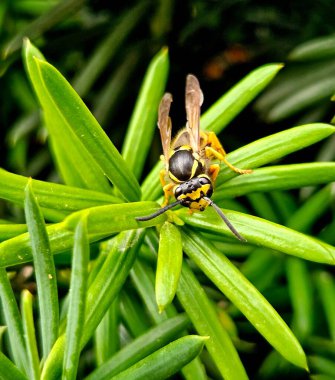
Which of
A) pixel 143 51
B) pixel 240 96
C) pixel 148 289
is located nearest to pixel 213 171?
pixel 240 96

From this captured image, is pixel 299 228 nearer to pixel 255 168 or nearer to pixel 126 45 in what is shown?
pixel 255 168

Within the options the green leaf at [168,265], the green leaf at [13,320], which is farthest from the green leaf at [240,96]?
the green leaf at [13,320]

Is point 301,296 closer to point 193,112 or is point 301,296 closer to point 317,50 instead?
point 193,112

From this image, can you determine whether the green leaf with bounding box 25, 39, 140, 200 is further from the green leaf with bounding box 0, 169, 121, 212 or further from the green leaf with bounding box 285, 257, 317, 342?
the green leaf with bounding box 285, 257, 317, 342

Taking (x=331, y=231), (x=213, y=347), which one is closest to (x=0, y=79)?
(x=331, y=231)

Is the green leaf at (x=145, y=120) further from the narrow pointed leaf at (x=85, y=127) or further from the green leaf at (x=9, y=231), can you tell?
the green leaf at (x=9, y=231)
